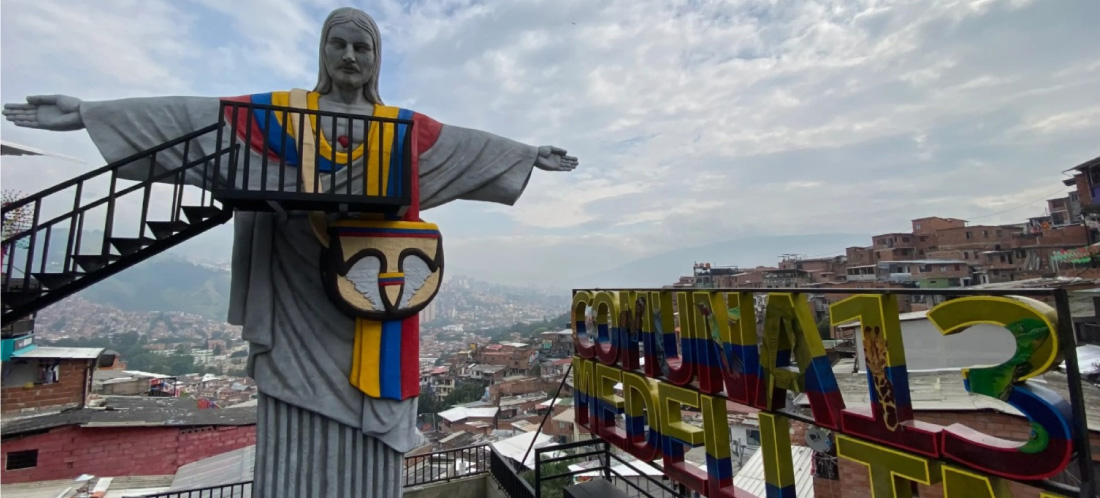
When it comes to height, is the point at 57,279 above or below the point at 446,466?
above

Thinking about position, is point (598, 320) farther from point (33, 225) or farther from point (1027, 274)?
point (1027, 274)

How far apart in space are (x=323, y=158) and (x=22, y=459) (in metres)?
18.3

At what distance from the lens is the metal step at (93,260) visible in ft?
12.6

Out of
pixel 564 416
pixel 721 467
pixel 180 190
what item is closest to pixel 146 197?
pixel 180 190

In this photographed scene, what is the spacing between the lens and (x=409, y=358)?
4.60 m

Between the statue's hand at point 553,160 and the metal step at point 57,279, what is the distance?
4.17 metres

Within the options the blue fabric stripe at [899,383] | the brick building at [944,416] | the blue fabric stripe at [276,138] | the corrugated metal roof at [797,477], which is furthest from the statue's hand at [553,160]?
the corrugated metal roof at [797,477]

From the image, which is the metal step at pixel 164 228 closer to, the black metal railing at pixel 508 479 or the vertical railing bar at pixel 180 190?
the vertical railing bar at pixel 180 190

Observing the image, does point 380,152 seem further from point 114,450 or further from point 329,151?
point 114,450

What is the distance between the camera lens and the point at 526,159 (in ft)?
17.8

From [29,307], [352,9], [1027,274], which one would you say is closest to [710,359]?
[352,9]

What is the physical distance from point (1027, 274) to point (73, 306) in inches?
6142

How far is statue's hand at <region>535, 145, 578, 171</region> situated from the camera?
5.54m

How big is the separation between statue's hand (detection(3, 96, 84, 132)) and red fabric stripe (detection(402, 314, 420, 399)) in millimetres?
3349
